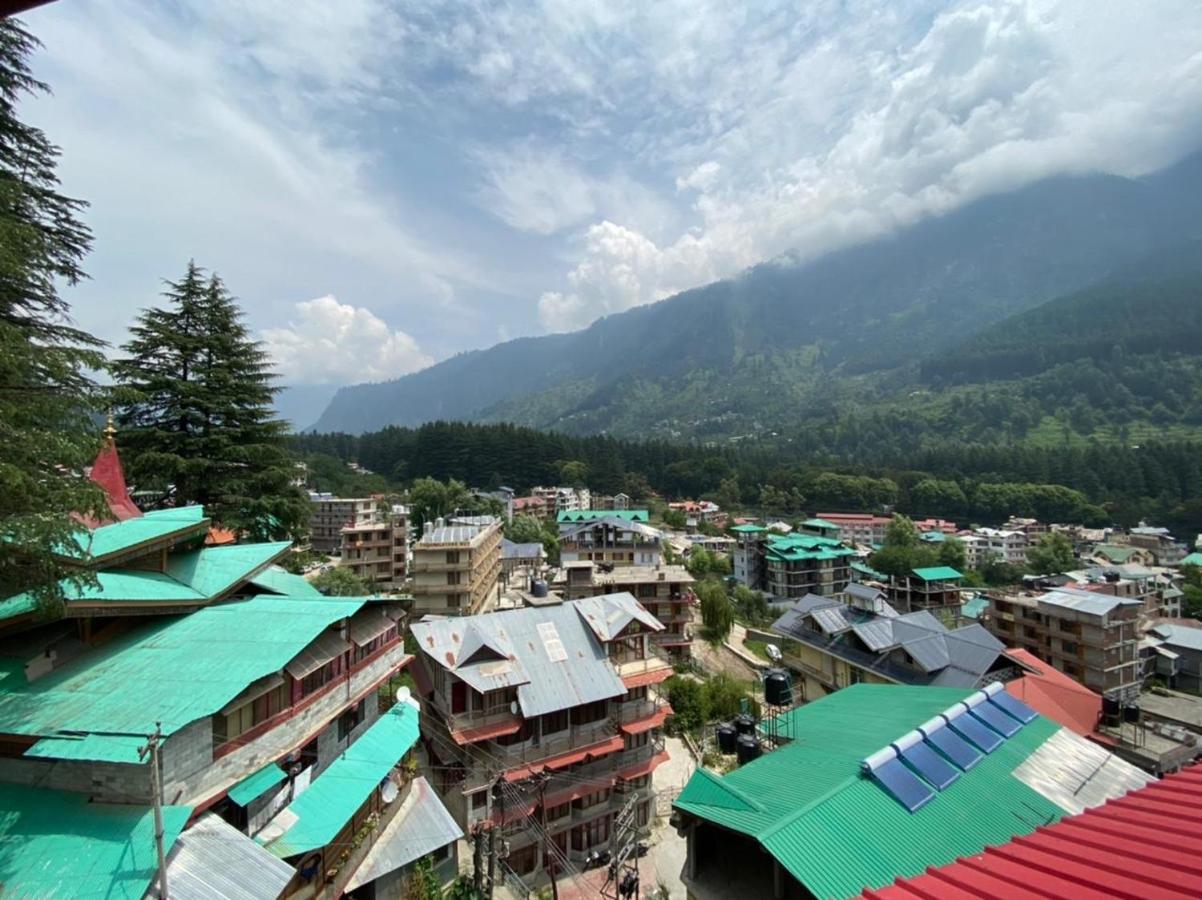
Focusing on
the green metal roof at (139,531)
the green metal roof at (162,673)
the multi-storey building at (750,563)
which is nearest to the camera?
the green metal roof at (162,673)

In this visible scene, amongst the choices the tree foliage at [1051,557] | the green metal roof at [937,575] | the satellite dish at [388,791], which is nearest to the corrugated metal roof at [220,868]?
the satellite dish at [388,791]

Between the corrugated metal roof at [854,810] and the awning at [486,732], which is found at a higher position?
the corrugated metal roof at [854,810]

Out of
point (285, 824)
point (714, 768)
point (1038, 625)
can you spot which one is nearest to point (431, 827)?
point (285, 824)

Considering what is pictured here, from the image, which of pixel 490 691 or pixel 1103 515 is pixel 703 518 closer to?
pixel 1103 515

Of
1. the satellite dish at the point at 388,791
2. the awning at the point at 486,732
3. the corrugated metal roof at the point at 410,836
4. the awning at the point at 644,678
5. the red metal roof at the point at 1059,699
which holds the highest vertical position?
the awning at the point at 644,678

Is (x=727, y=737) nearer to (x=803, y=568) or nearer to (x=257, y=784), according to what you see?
(x=257, y=784)

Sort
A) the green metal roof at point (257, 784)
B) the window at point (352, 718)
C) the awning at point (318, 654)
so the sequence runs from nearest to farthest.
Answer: the green metal roof at point (257, 784) < the awning at point (318, 654) < the window at point (352, 718)

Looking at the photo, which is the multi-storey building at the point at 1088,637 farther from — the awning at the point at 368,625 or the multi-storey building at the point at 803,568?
the awning at the point at 368,625
